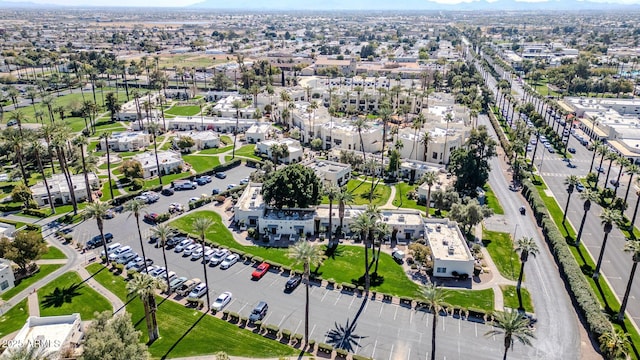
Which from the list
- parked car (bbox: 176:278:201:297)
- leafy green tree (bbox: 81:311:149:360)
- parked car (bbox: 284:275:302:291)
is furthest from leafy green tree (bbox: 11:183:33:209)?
parked car (bbox: 284:275:302:291)

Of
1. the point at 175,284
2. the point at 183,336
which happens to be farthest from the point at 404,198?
the point at 183,336

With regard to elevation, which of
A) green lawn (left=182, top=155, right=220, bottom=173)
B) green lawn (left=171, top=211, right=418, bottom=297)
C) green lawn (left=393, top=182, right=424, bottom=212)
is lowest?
green lawn (left=393, top=182, right=424, bottom=212)

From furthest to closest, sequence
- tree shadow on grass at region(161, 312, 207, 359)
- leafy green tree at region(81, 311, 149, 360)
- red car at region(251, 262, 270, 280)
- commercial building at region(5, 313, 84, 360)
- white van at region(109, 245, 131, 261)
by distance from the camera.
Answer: white van at region(109, 245, 131, 261) < red car at region(251, 262, 270, 280) < tree shadow on grass at region(161, 312, 207, 359) < commercial building at region(5, 313, 84, 360) < leafy green tree at region(81, 311, 149, 360)

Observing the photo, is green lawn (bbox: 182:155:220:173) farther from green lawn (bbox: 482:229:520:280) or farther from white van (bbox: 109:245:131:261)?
green lawn (bbox: 482:229:520:280)

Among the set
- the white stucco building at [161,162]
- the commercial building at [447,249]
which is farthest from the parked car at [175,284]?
the white stucco building at [161,162]

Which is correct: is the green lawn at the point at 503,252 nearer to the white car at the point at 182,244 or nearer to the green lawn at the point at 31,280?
the white car at the point at 182,244

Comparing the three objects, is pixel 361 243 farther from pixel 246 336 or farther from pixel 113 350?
pixel 113 350

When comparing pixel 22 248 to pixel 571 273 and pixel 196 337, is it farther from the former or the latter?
pixel 571 273
